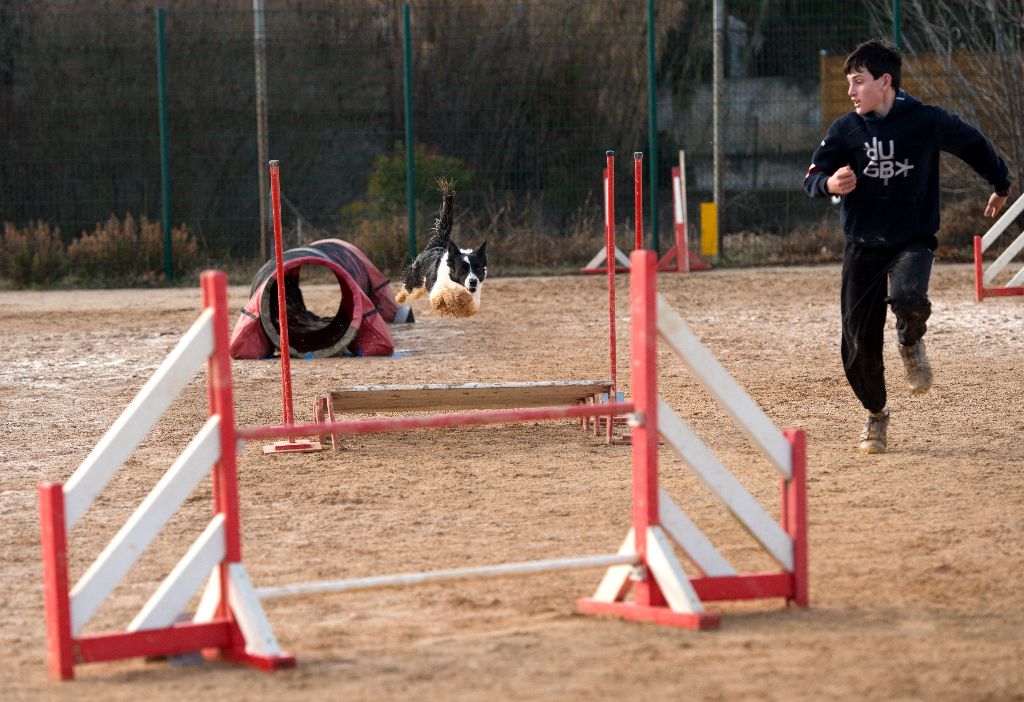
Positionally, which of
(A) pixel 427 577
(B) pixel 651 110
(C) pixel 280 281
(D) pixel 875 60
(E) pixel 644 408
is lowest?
(A) pixel 427 577

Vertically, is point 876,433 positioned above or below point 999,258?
below

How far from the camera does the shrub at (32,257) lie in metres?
15.7

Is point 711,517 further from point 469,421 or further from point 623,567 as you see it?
point 469,421

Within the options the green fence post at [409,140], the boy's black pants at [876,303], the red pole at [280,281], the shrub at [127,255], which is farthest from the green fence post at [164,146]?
the boy's black pants at [876,303]

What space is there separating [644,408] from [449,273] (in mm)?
6864

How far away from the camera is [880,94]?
19.6ft

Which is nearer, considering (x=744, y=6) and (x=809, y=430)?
(x=809, y=430)

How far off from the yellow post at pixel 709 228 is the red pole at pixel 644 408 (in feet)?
40.0

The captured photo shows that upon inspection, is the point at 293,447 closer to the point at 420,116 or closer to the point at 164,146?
the point at 164,146

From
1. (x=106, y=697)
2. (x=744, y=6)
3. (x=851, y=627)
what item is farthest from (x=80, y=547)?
(x=744, y=6)

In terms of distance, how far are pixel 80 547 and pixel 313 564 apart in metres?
0.93

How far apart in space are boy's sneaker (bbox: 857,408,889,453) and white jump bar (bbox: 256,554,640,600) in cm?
276

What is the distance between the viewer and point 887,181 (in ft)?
19.7

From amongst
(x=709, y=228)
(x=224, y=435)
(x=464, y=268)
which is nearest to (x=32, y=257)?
(x=464, y=268)
